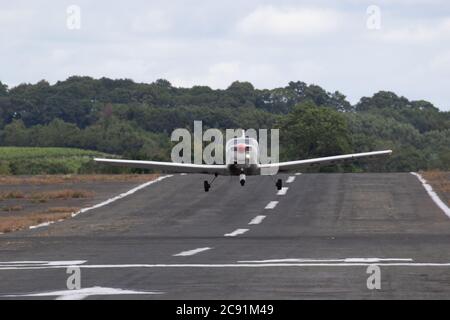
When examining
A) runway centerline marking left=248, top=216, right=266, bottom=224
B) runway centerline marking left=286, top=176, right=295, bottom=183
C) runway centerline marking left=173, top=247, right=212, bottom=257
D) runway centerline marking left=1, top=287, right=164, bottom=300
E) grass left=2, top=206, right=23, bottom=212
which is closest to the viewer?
runway centerline marking left=1, top=287, right=164, bottom=300

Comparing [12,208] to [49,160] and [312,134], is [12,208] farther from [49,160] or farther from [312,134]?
[312,134]


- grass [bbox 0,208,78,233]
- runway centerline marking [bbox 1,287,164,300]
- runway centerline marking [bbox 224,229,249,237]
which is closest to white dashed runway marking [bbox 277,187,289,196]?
grass [bbox 0,208,78,233]

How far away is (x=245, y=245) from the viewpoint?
28781mm

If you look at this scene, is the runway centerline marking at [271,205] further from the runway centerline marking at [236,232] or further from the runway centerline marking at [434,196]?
the runway centerline marking at [236,232]

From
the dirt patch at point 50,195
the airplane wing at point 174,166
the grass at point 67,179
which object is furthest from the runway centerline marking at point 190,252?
the grass at point 67,179

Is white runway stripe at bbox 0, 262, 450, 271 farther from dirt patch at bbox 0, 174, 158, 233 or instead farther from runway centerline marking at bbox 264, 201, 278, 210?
runway centerline marking at bbox 264, 201, 278, 210

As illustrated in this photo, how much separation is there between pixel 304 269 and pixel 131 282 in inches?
143

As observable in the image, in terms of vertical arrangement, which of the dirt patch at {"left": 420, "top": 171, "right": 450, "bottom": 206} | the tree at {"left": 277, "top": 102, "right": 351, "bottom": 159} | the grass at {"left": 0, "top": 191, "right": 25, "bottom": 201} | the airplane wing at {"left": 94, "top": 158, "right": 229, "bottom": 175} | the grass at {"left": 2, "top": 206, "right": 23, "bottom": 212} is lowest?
the grass at {"left": 2, "top": 206, "right": 23, "bottom": 212}

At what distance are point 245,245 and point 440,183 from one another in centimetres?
3013

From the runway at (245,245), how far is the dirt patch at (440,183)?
2.98ft

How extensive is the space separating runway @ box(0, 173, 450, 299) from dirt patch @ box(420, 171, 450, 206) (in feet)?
2.98

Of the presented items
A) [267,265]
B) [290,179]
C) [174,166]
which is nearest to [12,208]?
[174,166]

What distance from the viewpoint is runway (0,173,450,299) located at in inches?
697
